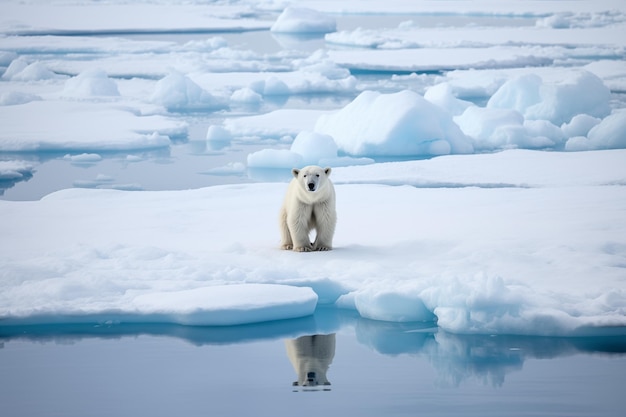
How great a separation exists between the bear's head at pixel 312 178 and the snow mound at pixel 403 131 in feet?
16.5

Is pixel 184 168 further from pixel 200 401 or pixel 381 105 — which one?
pixel 200 401

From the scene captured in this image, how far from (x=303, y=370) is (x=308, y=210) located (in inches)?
55.9

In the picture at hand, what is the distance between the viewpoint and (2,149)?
35.0 ft

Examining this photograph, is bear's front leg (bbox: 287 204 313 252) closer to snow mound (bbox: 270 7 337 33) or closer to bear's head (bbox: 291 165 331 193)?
bear's head (bbox: 291 165 331 193)

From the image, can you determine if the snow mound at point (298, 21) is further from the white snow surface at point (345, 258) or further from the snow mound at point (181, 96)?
the white snow surface at point (345, 258)

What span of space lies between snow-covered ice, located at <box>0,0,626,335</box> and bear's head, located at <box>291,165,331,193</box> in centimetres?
39

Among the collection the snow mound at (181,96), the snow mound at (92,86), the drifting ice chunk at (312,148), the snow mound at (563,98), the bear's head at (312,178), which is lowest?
the bear's head at (312,178)

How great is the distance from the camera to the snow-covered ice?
4539 mm

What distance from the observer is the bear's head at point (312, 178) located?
510 centimetres

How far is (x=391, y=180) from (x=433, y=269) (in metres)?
3.51

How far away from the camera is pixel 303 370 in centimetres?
402

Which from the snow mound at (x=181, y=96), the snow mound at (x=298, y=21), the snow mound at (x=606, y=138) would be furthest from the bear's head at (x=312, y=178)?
the snow mound at (x=298, y=21)

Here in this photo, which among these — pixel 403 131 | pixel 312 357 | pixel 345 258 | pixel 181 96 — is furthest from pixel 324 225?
pixel 181 96

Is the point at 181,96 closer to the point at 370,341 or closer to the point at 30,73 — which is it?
the point at 30,73
